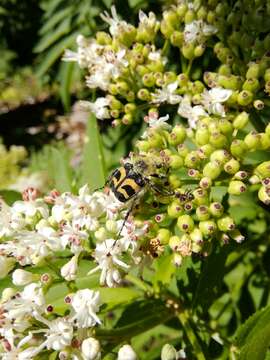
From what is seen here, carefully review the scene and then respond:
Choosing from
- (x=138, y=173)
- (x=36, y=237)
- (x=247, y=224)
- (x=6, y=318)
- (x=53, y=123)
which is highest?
(x=138, y=173)

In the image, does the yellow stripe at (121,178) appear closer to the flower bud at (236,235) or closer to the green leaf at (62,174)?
the flower bud at (236,235)

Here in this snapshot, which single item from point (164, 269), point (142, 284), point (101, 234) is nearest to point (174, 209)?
point (101, 234)

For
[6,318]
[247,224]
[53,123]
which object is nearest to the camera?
[6,318]

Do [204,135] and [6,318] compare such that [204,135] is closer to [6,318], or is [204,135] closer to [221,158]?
[221,158]

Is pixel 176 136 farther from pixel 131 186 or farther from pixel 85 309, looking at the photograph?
pixel 85 309

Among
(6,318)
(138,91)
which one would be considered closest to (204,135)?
(138,91)

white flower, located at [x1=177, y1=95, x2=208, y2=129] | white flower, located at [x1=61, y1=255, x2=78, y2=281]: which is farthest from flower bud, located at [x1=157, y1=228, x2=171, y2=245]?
white flower, located at [x1=177, y1=95, x2=208, y2=129]
